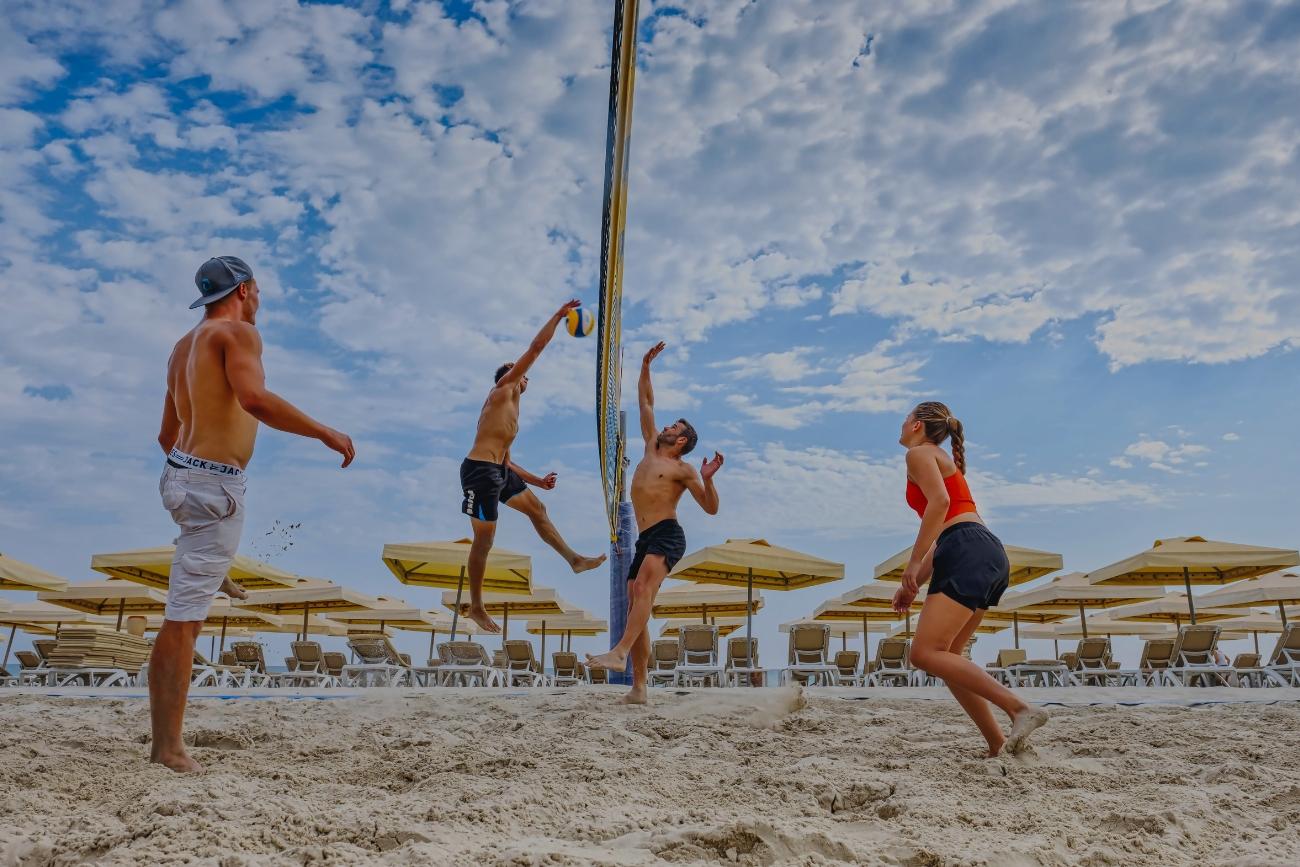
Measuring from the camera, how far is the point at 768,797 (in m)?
2.30

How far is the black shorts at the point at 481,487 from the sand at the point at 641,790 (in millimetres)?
1152

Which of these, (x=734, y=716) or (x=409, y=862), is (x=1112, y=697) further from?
(x=409, y=862)

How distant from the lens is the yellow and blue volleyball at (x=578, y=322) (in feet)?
15.5

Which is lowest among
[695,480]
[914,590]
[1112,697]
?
[1112,697]

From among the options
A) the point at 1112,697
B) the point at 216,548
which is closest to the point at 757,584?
the point at 1112,697

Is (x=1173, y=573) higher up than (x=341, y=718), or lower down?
higher up

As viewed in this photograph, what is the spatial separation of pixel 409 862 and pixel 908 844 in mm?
1076

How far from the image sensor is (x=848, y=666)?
13086 mm

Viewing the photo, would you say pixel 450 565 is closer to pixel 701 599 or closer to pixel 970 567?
pixel 701 599

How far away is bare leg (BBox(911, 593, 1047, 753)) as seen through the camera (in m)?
2.98

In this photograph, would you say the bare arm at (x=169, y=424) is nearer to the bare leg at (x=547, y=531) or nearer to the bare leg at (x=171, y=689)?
the bare leg at (x=171, y=689)

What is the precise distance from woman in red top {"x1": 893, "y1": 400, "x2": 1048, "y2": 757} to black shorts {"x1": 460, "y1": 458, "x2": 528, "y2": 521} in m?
2.42

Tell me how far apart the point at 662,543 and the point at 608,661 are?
875mm

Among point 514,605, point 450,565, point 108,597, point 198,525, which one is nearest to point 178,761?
point 198,525
